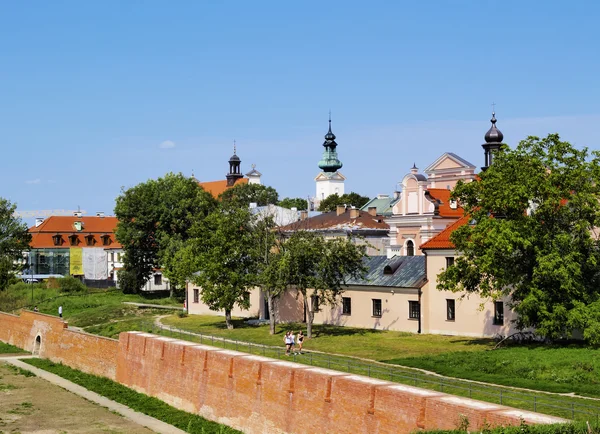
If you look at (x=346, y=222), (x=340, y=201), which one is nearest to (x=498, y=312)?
(x=346, y=222)

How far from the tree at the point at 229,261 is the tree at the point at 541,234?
1626 centimetres

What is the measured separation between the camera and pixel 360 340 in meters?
47.0

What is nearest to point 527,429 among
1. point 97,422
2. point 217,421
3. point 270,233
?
point 217,421

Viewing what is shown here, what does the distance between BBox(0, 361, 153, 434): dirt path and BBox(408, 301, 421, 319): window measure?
18326 mm

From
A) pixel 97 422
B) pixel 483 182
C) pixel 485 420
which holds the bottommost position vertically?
pixel 97 422

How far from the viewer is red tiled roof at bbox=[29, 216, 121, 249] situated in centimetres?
10781

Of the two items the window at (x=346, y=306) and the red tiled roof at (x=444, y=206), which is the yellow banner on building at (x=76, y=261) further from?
the window at (x=346, y=306)

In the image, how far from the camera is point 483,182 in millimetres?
41250

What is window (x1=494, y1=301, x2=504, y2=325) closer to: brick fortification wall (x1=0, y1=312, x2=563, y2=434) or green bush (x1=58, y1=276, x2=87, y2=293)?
brick fortification wall (x1=0, y1=312, x2=563, y2=434)

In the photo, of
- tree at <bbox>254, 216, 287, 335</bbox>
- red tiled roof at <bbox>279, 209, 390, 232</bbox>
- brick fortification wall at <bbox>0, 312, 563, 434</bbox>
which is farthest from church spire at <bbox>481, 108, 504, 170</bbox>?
brick fortification wall at <bbox>0, 312, 563, 434</bbox>

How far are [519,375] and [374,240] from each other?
157 feet

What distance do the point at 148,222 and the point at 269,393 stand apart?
55.6 meters

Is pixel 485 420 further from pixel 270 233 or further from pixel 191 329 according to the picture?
pixel 191 329

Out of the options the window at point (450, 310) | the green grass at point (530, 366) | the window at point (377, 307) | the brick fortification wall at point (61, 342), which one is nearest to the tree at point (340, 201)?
the brick fortification wall at point (61, 342)
